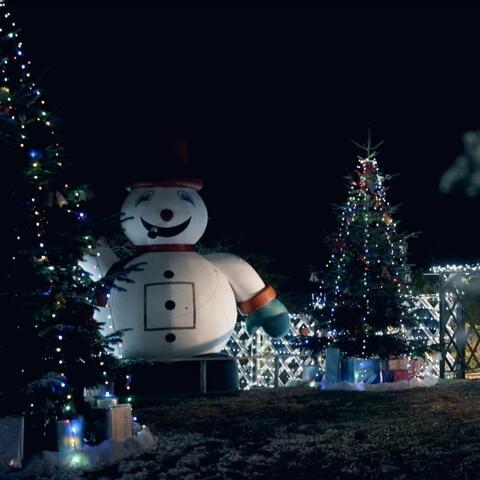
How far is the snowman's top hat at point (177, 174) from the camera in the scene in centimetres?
1260

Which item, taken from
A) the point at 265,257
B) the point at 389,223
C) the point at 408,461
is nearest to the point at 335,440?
the point at 408,461

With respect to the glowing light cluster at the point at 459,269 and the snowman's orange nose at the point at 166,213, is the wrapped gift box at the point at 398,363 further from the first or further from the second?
the snowman's orange nose at the point at 166,213

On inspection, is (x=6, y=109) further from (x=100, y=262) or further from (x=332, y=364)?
(x=332, y=364)

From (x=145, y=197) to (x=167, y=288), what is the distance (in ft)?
4.49

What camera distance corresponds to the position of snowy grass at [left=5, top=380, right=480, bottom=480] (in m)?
6.36

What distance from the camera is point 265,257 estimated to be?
2230cm

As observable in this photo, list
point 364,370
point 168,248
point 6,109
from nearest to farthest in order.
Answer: point 6,109 < point 168,248 < point 364,370

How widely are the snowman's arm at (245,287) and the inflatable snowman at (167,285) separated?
20cm

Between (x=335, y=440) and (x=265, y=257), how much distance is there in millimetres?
14666

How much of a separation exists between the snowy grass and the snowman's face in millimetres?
2466

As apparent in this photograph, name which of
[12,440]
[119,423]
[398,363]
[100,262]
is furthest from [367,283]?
[12,440]

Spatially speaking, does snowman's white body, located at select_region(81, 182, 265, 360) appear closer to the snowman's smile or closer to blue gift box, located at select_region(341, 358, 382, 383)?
the snowman's smile

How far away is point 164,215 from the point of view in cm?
1248

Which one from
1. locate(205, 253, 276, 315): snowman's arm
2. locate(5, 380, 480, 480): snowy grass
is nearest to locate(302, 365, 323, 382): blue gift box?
locate(205, 253, 276, 315): snowman's arm
